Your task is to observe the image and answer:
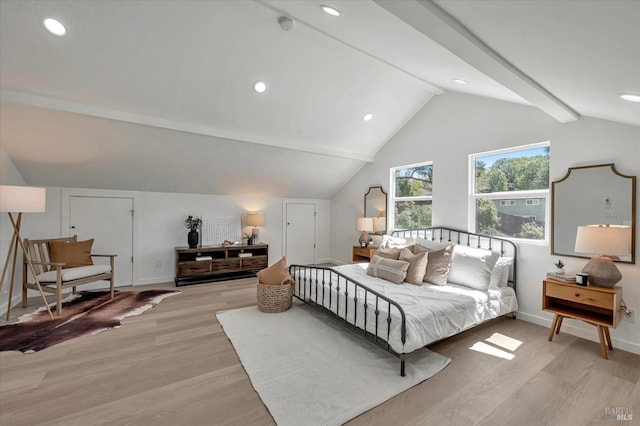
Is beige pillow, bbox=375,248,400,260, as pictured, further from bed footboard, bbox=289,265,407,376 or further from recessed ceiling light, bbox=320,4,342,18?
recessed ceiling light, bbox=320,4,342,18

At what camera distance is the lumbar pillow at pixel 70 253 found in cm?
399

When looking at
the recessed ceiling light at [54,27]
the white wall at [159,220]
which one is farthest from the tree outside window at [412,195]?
the recessed ceiling light at [54,27]

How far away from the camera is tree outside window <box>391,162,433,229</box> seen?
4922mm

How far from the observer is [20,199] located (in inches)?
128

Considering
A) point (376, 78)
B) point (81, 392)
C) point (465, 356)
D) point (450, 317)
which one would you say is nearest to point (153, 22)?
point (376, 78)

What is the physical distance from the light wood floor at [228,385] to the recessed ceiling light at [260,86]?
313 centimetres

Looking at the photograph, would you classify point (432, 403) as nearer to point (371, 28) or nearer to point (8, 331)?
point (371, 28)

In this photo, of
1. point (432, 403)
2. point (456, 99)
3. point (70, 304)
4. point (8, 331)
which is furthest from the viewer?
point (456, 99)

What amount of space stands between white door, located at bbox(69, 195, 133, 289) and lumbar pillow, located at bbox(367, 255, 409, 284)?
4384 mm

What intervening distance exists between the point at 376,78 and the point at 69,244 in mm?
5223

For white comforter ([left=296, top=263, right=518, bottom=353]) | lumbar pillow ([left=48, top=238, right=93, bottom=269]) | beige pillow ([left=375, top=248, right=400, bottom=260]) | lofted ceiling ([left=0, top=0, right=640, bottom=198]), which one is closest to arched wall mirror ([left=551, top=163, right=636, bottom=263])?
lofted ceiling ([left=0, top=0, right=640, bottom=198])

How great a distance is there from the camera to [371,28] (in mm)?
2371

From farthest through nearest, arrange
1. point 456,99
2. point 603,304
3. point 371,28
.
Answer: point 456,99 → point 603,304 → point 371,28

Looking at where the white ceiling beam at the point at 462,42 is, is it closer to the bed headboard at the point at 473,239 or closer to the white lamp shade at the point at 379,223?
the bed headboard at the point at 473,239
